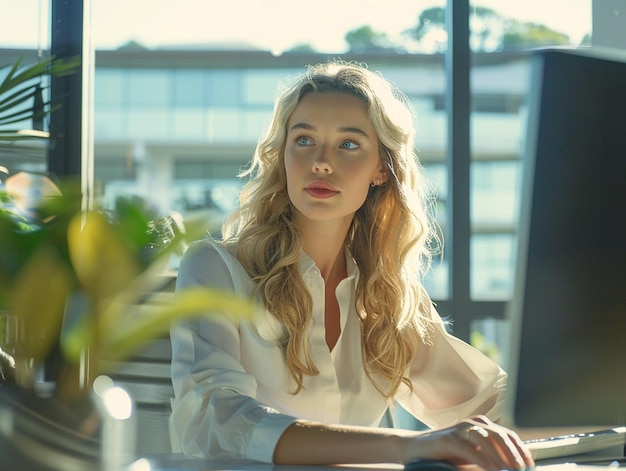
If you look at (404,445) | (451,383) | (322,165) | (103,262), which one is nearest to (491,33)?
(322,165)

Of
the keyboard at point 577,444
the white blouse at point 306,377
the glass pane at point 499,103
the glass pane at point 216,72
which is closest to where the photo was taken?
the keyboard at point 577,444

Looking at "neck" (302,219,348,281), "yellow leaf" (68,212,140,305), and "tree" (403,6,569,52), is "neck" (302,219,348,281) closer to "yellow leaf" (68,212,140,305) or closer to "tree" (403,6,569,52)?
"yellow leaf" (68,212,140,305)

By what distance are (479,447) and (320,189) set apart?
864mm

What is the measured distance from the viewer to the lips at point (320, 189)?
167cm

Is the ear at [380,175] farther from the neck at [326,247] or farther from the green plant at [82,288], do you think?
the green plant at [82,288]

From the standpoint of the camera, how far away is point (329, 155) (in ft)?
Result: 5.59

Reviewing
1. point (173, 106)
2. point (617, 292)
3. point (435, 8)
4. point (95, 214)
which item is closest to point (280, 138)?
point (617, 292)

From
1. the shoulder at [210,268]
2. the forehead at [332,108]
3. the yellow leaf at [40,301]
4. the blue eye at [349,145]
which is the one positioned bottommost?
the shoulder at [210,268]

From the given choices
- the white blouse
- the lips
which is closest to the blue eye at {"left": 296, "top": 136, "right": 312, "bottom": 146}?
the lips

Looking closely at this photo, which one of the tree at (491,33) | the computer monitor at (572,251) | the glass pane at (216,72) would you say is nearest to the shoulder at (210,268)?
the computer monitor at (572,251)

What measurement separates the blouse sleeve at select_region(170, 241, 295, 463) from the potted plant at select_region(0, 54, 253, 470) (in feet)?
1.77

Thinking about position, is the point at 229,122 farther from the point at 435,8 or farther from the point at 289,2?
the point at 435,8

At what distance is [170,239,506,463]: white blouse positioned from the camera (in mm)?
1268

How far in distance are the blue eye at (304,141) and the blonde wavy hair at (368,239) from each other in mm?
76
